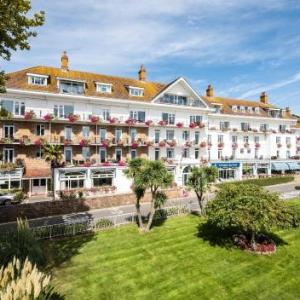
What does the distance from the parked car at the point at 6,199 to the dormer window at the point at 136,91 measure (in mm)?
24826

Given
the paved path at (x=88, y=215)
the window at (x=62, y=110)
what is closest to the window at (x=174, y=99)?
the window at (x=62, y=110)

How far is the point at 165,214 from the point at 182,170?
2278 cm

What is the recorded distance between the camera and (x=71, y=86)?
43875 millimetres

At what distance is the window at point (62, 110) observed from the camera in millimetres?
42344

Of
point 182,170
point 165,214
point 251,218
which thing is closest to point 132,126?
point 182,170

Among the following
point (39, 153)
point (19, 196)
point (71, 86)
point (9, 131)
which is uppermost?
point (71, 86)

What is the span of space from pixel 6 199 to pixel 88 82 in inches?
878

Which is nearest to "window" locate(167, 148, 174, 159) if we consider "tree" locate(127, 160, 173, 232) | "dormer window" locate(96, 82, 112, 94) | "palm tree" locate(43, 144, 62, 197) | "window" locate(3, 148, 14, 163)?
"dormer window" locate(96, 82, 112, 94)

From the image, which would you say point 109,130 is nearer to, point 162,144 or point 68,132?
point 68,132

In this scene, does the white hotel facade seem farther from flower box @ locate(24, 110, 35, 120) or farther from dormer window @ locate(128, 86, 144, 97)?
dormer window @ locate(128, 86, 144, 97)

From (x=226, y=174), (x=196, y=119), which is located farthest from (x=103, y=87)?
(x=226, y=174)

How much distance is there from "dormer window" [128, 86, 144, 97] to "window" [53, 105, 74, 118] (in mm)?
10966

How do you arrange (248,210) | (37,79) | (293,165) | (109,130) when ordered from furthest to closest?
(293,165), (109,130), (37,79), (248,210)

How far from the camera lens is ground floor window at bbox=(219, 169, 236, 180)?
58219 mm
